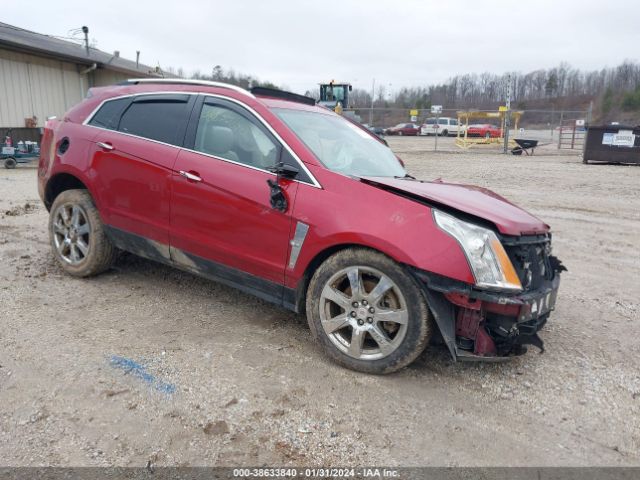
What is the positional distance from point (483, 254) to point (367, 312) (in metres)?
0.78

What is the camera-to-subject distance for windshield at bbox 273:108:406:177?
351 centimetres

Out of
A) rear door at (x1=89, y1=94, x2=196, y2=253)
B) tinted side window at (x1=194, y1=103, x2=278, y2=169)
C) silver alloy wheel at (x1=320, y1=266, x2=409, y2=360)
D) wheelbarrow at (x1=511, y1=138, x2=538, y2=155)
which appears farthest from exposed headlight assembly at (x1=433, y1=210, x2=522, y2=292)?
wheelbarrow at (x1=511, y1=138, x2=538, y2=155)

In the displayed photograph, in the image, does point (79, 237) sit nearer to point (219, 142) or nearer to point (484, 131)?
point (219, 142)

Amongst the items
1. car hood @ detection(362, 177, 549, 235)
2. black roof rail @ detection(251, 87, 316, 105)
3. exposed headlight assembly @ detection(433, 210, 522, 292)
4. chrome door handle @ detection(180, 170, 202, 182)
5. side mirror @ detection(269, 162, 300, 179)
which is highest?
black roof rail @ detection(251, 87, 316, 105)

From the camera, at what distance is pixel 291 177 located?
10.7 feet

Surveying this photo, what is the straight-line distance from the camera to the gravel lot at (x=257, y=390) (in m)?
2.41

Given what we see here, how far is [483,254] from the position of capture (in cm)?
278

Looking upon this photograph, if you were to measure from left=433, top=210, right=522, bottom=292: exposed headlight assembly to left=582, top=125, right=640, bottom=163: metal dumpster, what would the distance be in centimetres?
1772

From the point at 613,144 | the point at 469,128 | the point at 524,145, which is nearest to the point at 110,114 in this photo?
the point at 613,144

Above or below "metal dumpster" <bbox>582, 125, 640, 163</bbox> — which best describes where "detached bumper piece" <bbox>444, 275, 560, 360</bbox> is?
below

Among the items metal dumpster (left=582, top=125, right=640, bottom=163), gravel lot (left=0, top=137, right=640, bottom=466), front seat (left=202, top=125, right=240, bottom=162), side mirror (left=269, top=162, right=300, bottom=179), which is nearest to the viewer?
gravel lot (left=0, top=137, right=640, bottom=466)

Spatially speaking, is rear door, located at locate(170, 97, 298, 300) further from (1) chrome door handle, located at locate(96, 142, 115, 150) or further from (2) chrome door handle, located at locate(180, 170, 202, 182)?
(1) chrome door handle, located at locate(96, 142, 115, 150)

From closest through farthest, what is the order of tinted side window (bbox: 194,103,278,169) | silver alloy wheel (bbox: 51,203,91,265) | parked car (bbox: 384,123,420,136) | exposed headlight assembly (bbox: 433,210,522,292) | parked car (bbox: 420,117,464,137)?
exposed headlight assembly (bbox: 433,210,522,292)
tinted side window (bbox: 194,103,278,169)
silver alloy wheel (bbox: 51,203,91,265)
parked car (bbox: 420,117,464,137)
parked car (bbox: 384,123,420,136)

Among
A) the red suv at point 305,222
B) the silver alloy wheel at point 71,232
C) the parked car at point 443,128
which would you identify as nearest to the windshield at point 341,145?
the red suv at point 305,222
